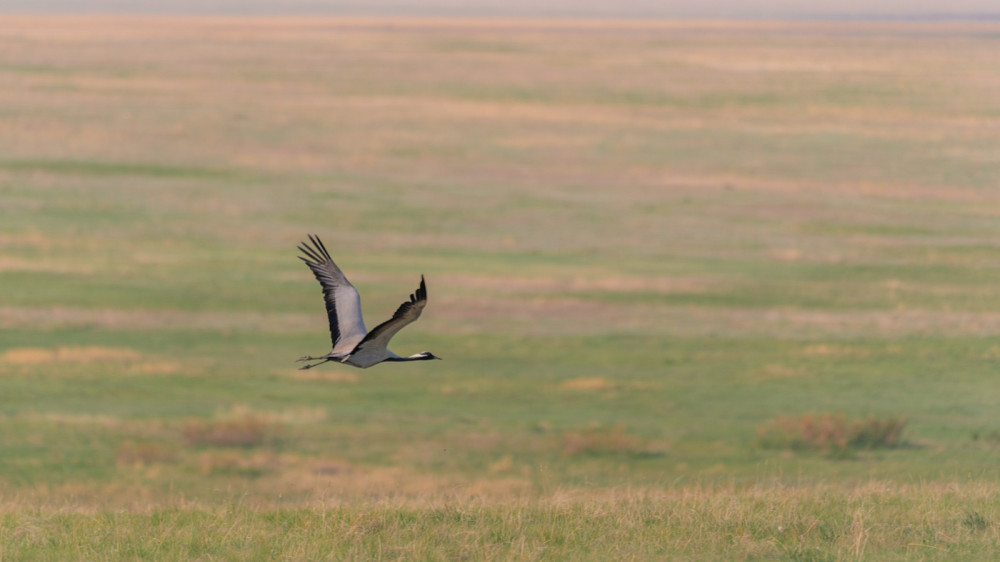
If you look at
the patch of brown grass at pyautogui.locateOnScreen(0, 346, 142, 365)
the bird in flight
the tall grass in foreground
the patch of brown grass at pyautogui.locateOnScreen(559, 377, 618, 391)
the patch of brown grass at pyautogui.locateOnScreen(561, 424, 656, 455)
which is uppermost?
the bird in flight

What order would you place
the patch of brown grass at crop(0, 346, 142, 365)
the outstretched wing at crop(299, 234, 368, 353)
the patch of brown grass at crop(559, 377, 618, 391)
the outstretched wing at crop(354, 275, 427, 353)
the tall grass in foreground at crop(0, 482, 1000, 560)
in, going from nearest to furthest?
the outstretched wing at crop(354, 275, 427, 353) < the outstretched wing at crop(299, 234, 368, 353) < the tall grass in foreground at crop(0, 482, 1000, 560) < the patch of brown grass at crop(559, 377, 618, 391) < the patch of brown grass at crop(0, 346, 142, 365)

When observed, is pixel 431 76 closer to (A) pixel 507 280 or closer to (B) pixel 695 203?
(B) pixel 695 203

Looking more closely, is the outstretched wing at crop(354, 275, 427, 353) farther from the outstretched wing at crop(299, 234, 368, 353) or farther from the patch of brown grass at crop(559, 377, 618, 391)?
the patch of brown grass at crop(559, 377, 618, 391)

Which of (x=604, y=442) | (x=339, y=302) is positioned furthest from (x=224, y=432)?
(x=339, y=302)

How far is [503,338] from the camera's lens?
65188 mm

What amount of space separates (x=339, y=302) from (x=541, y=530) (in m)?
5.23

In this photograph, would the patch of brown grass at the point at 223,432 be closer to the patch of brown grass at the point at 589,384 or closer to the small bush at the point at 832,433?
the patch of brown grass at the point at 589,384

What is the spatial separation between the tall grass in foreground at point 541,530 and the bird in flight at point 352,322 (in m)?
3.89

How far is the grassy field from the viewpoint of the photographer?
1537 cm

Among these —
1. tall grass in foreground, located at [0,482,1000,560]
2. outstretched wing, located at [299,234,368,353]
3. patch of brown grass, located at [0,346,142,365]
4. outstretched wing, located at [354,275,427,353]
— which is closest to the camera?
outstretched wing, located at [354,275,427,353]

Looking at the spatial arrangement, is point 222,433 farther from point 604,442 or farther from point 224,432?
point 604,442

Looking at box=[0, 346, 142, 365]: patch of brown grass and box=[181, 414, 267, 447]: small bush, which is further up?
box=[0, 346, 142, 365]: patch of brown grass

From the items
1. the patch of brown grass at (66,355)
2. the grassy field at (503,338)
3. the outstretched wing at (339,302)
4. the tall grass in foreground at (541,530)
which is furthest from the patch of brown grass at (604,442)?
the outstretched wing at (339,302)

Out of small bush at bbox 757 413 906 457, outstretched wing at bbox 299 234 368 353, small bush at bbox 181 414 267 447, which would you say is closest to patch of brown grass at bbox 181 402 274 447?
small bush at bbox 181 414 267 447
